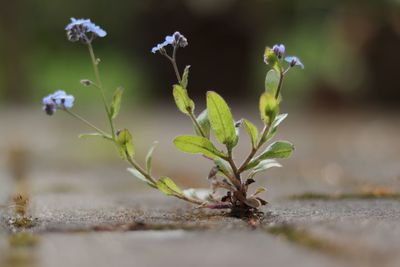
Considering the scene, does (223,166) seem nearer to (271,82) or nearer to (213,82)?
(271,82)

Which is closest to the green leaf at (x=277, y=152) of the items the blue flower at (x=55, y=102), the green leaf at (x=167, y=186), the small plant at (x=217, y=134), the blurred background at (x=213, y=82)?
the small plant at (x=217, y=134)

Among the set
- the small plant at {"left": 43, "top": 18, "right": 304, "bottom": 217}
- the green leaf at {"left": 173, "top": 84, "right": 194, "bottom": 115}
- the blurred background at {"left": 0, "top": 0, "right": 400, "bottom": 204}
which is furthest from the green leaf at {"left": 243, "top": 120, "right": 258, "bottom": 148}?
the blurred background at {"left": 0, "top": 0, "right": 400, "bottom": 204}

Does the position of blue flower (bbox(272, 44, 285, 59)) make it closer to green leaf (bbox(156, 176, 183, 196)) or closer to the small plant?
the small plant

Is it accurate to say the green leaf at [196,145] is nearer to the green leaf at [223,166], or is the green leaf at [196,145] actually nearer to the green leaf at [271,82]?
the green leaf at [223,166]

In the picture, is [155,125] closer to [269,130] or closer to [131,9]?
[269,130]

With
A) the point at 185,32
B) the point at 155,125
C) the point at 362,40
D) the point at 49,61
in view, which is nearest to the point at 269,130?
the point at 155,125

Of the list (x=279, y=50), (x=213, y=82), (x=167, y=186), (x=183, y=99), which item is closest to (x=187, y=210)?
(x=167, y=186)
